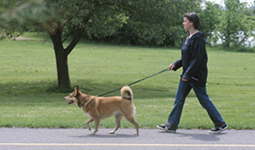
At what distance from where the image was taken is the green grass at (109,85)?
8.59m

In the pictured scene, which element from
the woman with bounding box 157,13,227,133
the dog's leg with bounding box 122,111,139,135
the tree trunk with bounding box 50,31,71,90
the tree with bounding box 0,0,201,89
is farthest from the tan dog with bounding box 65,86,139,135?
the tree trunk with bounding box 50,31,71,90

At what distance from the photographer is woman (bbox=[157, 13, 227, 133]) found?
6.63m

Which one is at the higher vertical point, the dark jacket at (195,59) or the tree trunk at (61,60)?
the dark jacket at (195,59)

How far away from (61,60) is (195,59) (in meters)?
11.3

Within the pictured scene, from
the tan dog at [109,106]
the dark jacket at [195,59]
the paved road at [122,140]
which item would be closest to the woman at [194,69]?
the dark jacket at [195,59]

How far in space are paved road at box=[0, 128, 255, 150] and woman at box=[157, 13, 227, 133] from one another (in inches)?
10.4

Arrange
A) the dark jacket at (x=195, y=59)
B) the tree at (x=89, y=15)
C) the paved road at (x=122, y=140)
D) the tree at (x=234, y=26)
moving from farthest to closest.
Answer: the tree at (x=234, y=26) < the tree at (x=89, y=15) < the dark jacket at (x=195, y=59) < the paved road at (x=122, y=140)

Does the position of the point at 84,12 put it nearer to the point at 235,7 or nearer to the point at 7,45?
the point at 7,45

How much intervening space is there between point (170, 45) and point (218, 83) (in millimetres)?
28728

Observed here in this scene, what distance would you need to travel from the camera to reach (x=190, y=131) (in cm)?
714

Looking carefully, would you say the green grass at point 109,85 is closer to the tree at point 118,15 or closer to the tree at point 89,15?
the tree at point 89,15

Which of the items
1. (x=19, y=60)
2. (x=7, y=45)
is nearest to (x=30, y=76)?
(x=19, y=60)

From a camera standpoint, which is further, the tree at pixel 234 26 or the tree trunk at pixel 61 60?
the tree at pixel 234 26

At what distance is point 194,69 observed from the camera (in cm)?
662
